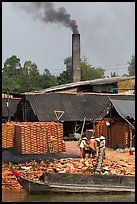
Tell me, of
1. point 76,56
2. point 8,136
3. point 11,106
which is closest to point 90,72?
point 76,56

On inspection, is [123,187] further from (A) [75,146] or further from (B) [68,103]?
(B) [68,103]

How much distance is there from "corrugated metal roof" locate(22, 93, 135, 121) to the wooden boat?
10.7 m

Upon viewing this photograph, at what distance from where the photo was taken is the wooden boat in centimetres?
1126

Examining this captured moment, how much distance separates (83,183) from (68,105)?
13.3 meters

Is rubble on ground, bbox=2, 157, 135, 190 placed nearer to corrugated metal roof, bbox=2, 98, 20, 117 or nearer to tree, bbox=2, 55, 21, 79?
corrugated metal roof, bbox=2, 98, 20, 117

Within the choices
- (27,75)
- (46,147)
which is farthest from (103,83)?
(27,75)

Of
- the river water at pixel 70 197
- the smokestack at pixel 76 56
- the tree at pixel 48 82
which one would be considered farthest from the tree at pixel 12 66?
the river water at pixel 70 197

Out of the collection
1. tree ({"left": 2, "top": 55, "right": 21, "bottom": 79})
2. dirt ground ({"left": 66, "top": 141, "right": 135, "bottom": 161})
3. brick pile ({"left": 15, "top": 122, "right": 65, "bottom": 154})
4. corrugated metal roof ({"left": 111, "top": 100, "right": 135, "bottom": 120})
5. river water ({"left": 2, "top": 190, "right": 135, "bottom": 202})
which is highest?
tree ({"left": 2, "top": 55, "right": 21, "bottom": 79})

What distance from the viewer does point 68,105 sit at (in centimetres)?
2442

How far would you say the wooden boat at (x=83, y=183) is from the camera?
11.3 meters

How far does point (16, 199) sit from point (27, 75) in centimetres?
4866

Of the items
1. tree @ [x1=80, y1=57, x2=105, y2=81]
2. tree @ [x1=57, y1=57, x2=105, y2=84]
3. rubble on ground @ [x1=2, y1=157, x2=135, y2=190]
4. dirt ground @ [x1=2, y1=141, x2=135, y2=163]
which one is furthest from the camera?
tree @ [x1=80, y1=57, x2=105, y2=81]

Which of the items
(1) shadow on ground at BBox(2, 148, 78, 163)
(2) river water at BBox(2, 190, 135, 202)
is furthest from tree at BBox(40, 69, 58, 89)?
(2) river water at BBox(2, 190, 135, 202)

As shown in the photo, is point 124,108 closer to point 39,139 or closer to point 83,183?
point 39,139
